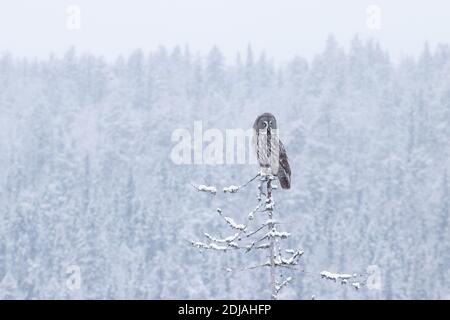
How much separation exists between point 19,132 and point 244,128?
25274mm

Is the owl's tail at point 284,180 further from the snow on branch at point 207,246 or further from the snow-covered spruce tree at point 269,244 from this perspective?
the snow on branch at point 207,246

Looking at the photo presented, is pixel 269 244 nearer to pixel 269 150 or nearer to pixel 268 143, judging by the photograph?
pixel 269 150

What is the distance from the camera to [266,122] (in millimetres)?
9023

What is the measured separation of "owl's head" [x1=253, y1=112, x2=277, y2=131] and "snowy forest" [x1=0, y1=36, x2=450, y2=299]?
64.3 m

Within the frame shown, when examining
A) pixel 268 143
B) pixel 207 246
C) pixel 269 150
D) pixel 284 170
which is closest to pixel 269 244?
pixel 207 246

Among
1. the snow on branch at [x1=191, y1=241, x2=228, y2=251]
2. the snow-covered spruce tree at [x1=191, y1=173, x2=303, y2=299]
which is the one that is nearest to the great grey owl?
the snow-covered spruce tree at [x1=191, y1=173, x2=303, y2=299]

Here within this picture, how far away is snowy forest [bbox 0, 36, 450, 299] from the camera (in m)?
95.1

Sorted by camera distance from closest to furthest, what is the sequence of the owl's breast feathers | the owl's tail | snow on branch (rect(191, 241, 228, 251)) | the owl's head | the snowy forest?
snow on branch (rect(191, 241, 228, 251)) → the owl's breast feathers → the owl's head → the owl's tail → the snowy forest

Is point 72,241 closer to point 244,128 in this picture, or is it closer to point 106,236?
point 106,236

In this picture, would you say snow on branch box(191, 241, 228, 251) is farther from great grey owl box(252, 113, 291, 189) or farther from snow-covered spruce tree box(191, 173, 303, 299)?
great grey owl box(252, 113, 291, 189)

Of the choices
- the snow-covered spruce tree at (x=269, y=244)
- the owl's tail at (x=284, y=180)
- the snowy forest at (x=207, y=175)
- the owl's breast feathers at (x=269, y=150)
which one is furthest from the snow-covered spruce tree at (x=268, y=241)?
the snowy forest at (x=207, y=175)

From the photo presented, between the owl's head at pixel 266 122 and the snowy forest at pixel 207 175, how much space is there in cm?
6426

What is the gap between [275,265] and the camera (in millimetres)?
6891
